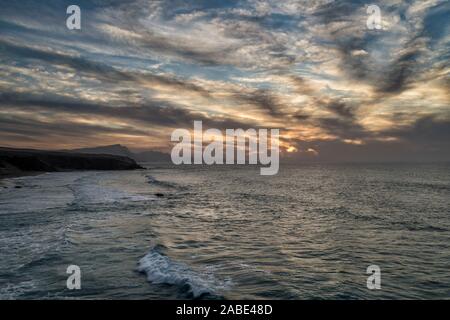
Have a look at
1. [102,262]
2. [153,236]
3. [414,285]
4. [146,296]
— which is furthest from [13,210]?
[414,285]

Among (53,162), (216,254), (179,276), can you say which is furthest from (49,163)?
(179,276)

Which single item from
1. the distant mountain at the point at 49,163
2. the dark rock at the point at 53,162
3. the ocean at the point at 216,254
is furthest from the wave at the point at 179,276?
the dark rock at the point at 53,162

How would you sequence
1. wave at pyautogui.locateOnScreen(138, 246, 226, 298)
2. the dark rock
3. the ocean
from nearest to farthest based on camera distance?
wave at pyautogui.locateOnScreen(138, 246, 226, 298) → the ocean → the dark rock

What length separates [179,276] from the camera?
45.2ft

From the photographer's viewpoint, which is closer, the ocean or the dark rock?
the ocean

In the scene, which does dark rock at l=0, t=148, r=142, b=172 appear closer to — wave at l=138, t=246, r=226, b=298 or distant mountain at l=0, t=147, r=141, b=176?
distant mountain at l=0, t=147, r=141, b=176

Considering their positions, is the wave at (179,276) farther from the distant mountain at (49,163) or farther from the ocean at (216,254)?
the distant mountain at (49,163)

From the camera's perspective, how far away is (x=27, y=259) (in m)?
15.8

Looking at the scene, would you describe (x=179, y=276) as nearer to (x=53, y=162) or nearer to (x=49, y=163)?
(x=49, y=163)

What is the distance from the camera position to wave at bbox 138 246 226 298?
12309 mm

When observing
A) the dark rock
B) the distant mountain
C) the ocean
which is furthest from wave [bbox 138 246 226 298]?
the dark rock

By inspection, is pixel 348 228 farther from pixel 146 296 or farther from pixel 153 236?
pixel 146 296

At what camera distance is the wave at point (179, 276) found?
12.3 m
